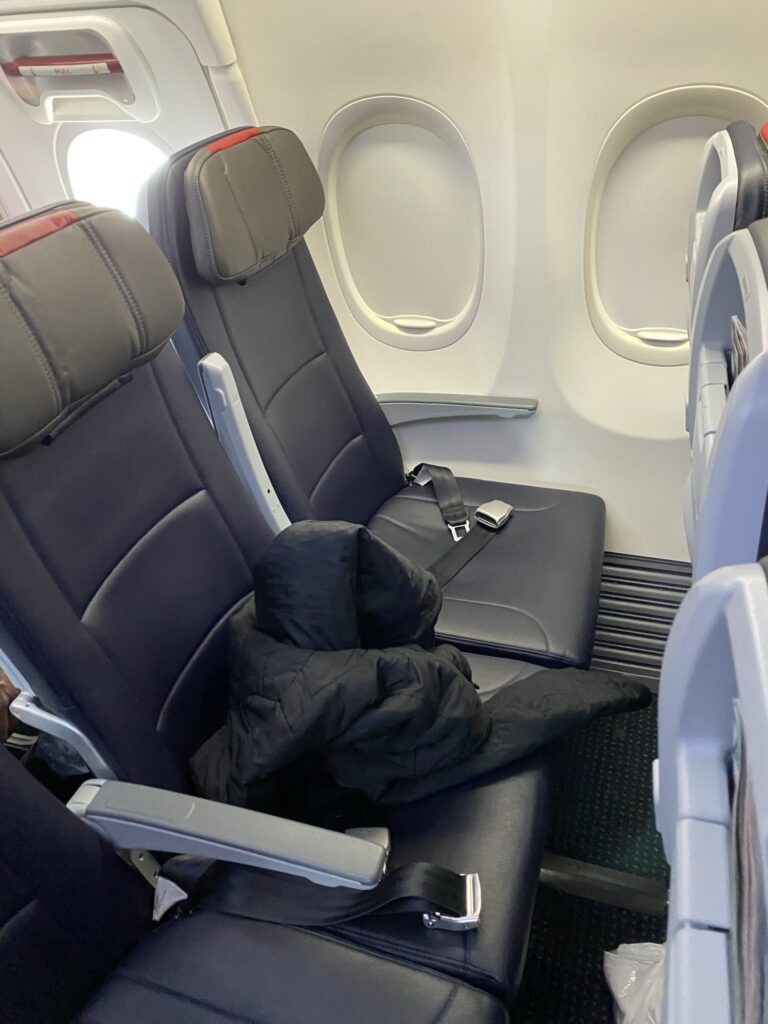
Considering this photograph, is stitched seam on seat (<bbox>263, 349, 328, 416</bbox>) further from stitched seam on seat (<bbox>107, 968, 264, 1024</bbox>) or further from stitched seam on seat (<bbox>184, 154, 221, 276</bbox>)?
stitched seam on seat (<bbox>107, 968, 264, 1024</bbox>)

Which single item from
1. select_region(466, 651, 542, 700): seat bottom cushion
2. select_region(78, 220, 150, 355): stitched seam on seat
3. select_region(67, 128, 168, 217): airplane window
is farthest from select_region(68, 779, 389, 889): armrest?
select_region(67, 128, 168, 217): airplane window

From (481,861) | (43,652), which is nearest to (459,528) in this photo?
(481,861)

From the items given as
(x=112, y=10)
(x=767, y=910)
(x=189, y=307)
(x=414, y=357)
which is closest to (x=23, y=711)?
(x=189, y=307)

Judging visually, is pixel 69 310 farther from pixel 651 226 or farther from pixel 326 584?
pixel 651 226

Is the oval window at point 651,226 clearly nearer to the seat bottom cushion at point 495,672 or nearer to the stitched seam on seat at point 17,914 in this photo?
the seat bottom cushion at point 495,672

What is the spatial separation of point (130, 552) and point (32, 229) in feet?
1.48

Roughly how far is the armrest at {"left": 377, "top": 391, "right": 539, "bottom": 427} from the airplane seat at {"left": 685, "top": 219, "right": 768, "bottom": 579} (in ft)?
2.96

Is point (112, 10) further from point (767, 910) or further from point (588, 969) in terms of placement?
point (588, 969)

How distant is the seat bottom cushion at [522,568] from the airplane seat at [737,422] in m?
0.48

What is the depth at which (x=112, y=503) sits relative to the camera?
3.39ft

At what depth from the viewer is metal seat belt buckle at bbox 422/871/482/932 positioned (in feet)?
3.09

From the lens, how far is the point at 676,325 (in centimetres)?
187

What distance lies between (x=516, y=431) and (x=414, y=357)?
377 millimetres

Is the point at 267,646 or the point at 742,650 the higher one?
the point at 742,650
